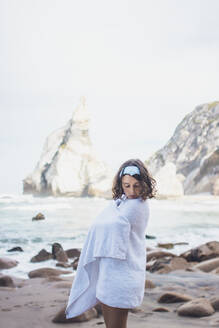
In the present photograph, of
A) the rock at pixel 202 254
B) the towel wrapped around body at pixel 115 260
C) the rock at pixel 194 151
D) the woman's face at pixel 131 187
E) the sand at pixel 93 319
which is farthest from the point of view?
the rock at pixel 194 151

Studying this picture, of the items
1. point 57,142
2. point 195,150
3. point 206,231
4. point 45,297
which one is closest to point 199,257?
point 45,297

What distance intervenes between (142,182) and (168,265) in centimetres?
500

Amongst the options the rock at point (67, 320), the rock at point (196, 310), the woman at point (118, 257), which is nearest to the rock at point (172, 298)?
the rock at point (196, 310)

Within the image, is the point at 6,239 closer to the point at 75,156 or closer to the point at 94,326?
the point at 94,326

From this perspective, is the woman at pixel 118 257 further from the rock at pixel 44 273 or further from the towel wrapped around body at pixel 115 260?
the rock at pixel 44 273

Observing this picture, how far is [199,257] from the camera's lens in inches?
322

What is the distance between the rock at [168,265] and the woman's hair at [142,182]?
15.0 feet

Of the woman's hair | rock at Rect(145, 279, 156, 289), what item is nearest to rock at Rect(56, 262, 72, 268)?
rock at Rect(145, 279, 156, 289)

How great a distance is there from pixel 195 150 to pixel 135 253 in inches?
3118

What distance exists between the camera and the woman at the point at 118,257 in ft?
6.98

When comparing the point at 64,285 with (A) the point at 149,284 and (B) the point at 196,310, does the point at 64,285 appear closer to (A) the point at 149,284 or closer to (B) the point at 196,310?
(A) the point at 149,284

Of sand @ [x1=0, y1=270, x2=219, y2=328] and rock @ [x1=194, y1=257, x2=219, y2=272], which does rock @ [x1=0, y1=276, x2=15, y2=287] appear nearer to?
sand @ [x1=0, y1=270, x2=219, y2=328]

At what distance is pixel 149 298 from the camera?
15.3 feet

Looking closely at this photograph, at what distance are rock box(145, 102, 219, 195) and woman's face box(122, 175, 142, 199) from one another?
58013 mm
